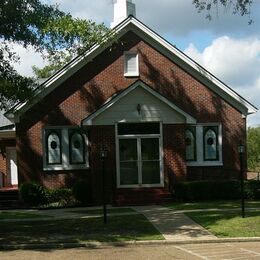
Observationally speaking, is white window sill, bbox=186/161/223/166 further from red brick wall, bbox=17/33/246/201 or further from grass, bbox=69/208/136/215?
grass, bbox=69/208/136/215

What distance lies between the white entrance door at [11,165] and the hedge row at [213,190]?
10.4 m

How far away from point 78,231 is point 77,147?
34.4 ft

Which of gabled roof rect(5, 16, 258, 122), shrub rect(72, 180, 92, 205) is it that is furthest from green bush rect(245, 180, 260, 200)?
shrub rect(72, 180, 92, 205)

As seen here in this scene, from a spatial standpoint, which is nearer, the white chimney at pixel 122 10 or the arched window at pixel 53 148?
the arched window at pixel 53 148

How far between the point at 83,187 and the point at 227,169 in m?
6.58

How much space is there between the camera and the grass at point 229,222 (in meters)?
14.5

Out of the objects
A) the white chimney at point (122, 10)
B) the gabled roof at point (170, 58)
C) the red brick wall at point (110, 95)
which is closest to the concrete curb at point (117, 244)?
the red brick wall at point (110, 95)

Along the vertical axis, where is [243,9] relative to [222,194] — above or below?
above

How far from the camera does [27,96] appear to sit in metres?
16.2

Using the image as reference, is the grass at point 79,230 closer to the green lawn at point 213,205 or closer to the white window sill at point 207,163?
the green lawn at point 213,205

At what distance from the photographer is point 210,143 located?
86.0ft

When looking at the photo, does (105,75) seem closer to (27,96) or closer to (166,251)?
(27,96)

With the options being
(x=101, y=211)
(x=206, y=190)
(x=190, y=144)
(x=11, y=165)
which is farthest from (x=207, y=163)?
(x=11, y=165)

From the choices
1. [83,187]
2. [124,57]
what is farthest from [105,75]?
[83,187]
